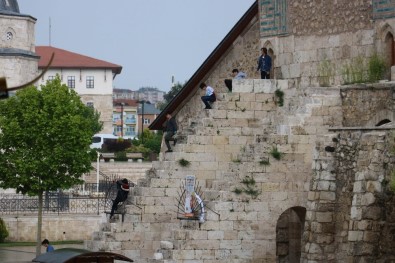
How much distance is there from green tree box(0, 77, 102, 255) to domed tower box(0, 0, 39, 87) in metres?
46.1

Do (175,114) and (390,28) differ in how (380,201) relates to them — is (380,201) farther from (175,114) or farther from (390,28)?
(175,114)

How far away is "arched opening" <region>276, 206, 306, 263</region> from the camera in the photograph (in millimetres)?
29531

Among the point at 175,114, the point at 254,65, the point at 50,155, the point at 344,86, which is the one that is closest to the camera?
the point at 344,86

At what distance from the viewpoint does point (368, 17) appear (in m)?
30.1

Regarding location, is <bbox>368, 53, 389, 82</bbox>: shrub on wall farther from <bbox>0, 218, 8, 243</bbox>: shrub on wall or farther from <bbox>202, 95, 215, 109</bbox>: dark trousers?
<bbox>0, 218, 8, 243</bbox>: shrub on wall

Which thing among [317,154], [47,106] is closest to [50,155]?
[47,106]

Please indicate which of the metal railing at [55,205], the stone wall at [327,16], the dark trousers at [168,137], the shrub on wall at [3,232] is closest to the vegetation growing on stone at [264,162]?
the stone wall at [327,16]

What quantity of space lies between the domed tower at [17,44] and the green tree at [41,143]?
151 ft

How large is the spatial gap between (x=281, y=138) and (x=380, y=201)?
491 centimetres

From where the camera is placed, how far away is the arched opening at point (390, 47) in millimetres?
29306

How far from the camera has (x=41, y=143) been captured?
47562 millimetres

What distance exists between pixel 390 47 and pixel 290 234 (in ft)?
13.6

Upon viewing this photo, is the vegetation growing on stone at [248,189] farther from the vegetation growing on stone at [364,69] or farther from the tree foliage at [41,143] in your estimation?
the tree foliage at [41,143]

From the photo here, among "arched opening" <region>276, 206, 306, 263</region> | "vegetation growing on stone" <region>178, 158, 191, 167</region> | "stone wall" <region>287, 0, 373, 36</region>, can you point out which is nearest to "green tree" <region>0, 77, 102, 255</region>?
"vegetation growing on stone" <region>178, 158, 191, 167</region>
